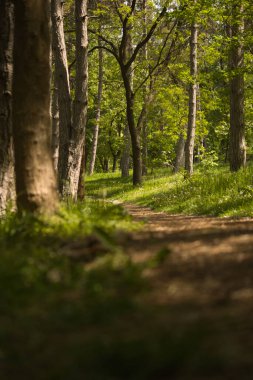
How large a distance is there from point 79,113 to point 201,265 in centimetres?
1043

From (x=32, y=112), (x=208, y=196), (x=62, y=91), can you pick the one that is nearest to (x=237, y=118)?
(x=208, y=196)

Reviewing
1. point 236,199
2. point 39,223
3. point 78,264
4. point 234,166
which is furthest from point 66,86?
point 78,264

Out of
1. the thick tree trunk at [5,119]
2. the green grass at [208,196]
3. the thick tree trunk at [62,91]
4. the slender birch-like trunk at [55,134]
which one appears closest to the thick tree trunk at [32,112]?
the thick tree trunk at [5,119]

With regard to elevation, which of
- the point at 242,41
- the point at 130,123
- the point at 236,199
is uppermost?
the point at 242,41

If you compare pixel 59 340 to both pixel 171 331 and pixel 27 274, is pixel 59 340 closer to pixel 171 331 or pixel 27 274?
pixel 171 331

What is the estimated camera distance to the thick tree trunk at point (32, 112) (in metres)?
6.71

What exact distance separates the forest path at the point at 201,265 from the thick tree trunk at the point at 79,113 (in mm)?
8169

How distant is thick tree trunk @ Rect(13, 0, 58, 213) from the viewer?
22.0 ft

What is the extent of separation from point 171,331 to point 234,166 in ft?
54.3

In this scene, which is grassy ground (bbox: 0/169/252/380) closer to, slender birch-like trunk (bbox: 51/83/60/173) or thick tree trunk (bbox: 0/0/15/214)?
thick tree trunk (bbox: 0/0/15/214)

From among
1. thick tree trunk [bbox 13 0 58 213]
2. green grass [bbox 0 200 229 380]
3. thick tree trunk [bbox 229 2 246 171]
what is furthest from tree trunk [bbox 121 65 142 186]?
green grass [bbox 0 200 229 380]

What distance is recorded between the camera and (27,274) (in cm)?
388

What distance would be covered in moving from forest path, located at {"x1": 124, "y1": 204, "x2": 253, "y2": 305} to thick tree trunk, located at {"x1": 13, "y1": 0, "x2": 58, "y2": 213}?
65.8 inches

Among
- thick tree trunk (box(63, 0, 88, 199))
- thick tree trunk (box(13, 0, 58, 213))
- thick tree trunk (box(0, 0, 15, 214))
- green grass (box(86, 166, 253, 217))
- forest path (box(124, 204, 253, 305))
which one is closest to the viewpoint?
forest path (box(124, 204, 253, 305))
